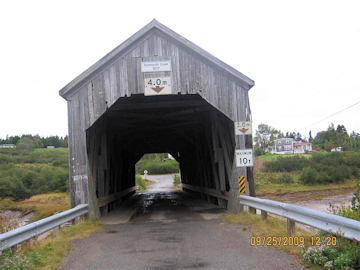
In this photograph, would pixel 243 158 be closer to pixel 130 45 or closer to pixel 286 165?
pixel 130 45

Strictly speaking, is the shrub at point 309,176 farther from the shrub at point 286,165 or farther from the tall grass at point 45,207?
the tall grass at point 45,207

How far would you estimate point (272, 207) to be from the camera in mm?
7949

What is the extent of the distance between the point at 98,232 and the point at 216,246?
354cm

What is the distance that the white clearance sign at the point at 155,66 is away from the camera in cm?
1095

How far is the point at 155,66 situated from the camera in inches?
432

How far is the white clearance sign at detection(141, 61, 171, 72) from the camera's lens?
431 inches

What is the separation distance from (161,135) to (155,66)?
10.4 m

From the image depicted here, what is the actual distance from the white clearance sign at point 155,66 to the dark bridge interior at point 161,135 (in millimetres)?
1414

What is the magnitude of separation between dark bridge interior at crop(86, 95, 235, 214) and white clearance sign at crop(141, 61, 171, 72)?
4.64ft

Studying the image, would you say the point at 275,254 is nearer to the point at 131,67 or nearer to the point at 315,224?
the point at 315,224

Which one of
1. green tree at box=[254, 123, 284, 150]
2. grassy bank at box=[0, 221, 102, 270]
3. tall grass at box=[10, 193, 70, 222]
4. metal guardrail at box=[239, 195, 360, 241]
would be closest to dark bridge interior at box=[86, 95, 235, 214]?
grassy bank at box=[0, 221, 102, 270]

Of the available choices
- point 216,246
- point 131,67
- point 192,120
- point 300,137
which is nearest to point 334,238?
Result: point 216,246

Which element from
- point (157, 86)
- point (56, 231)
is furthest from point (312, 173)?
point (56, 231)

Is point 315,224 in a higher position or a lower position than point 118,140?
lower
